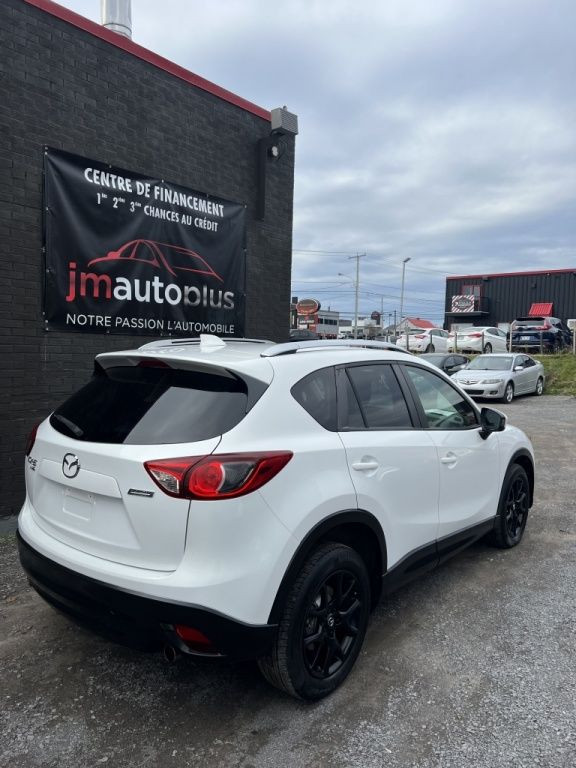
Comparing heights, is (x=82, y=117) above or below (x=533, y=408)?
above

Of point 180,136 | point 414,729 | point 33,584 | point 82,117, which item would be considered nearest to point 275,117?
point 180,136

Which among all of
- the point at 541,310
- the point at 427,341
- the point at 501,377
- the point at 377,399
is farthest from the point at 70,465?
the point at 541,310

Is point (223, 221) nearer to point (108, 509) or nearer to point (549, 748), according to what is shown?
point (108, 509)

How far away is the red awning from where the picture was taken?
33500 millimetres

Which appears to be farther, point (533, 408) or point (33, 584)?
point (533, 408)

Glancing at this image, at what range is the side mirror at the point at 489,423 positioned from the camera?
4164 millimetres

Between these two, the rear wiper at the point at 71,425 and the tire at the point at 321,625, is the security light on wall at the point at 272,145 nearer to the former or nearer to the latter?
the rear wiper at the point at 71,425

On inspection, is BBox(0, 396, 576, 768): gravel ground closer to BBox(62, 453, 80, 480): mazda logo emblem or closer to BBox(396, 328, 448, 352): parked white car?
BBox(62, 453, 80, 480): mazda logo emblem

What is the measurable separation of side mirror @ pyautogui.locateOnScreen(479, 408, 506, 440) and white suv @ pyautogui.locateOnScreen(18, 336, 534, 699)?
0.83 m

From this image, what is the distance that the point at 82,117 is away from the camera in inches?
224

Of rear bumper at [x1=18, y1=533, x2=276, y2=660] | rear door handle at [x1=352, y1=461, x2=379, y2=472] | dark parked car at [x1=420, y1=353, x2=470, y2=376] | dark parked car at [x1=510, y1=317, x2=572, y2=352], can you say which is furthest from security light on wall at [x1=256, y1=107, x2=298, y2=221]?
dark parked car at [x1=510, y1=317, x2=572, y2=352]

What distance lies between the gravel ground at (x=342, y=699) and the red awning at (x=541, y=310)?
32.7 m

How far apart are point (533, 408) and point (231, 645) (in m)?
14.5

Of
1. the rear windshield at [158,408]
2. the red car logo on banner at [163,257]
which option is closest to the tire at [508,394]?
the red car logo on banner at [163,257]
